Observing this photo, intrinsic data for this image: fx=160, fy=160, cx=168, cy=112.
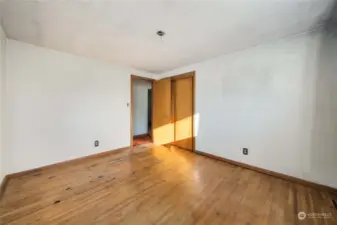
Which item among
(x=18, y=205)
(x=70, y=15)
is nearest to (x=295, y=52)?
(x=70, y=15)

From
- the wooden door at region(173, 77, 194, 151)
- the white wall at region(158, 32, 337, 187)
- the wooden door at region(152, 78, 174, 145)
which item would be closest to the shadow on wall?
the white wall at region(158, 32, 337, 187)

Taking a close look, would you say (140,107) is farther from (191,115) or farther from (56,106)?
(56,106)

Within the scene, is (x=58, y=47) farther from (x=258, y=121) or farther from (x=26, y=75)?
(x=258, y=121)

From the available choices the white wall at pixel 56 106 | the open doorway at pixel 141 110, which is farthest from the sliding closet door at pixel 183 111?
the open doorway at pixel 141 110

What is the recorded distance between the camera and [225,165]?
113 inches

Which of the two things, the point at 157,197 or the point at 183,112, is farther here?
the point at 183,112

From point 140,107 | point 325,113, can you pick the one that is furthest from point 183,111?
point 325,113

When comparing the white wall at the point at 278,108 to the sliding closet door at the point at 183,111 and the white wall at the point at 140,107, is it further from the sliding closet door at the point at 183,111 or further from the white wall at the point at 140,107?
the white wall at the point at 140,107

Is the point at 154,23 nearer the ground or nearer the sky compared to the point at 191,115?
nearer the sky

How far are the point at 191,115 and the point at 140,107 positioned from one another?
2.48 metres

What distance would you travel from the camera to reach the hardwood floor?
1.53m

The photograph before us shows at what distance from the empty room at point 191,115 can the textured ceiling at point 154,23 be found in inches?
0.7

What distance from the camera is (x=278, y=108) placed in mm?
2387

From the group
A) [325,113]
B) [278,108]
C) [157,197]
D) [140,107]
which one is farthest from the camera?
[140,107]
